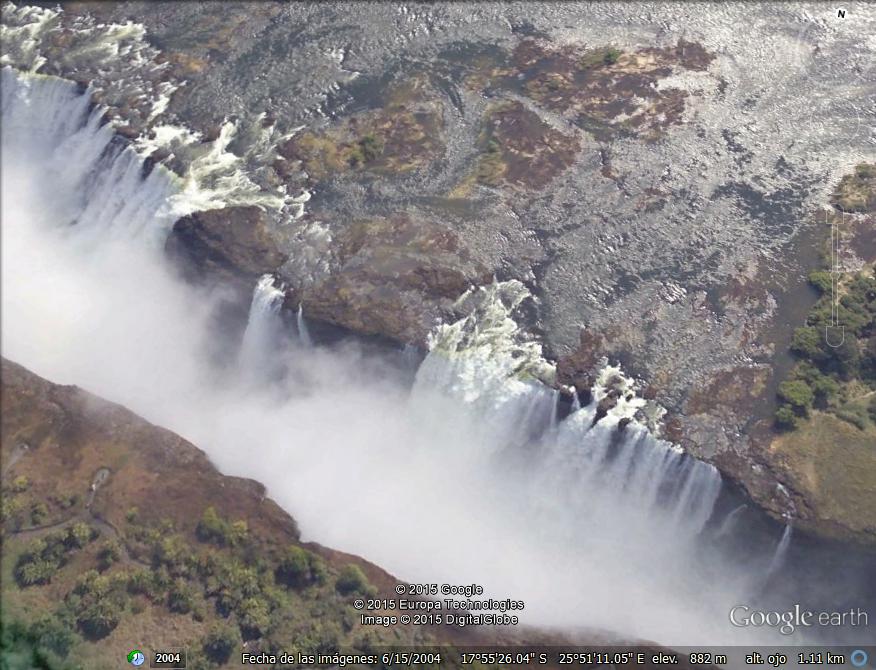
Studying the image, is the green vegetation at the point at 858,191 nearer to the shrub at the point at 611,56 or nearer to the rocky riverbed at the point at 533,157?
the rocky riverbed at the point at 533,157

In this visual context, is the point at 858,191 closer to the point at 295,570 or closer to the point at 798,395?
the point at 798,395

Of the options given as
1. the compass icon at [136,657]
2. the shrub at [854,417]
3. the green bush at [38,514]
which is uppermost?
the shrub at [854,417]

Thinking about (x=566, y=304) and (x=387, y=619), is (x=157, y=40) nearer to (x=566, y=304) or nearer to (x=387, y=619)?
(x=566, y=304)

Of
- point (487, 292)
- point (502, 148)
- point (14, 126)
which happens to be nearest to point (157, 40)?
point (14, 126)

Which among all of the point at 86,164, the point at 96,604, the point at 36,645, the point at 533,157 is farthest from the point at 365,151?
the point at 36,645

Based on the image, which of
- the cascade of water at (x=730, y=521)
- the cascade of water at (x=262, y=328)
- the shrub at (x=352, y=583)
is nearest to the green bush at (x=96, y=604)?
the shrub at (x=352, y=583)

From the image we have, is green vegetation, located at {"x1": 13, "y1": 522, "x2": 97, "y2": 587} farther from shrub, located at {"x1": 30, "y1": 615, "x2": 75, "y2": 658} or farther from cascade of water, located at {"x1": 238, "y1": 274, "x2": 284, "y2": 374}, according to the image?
cascade of water, located at {"x1": 238, "y1": 274, "x2": 284, "y2": 374}
